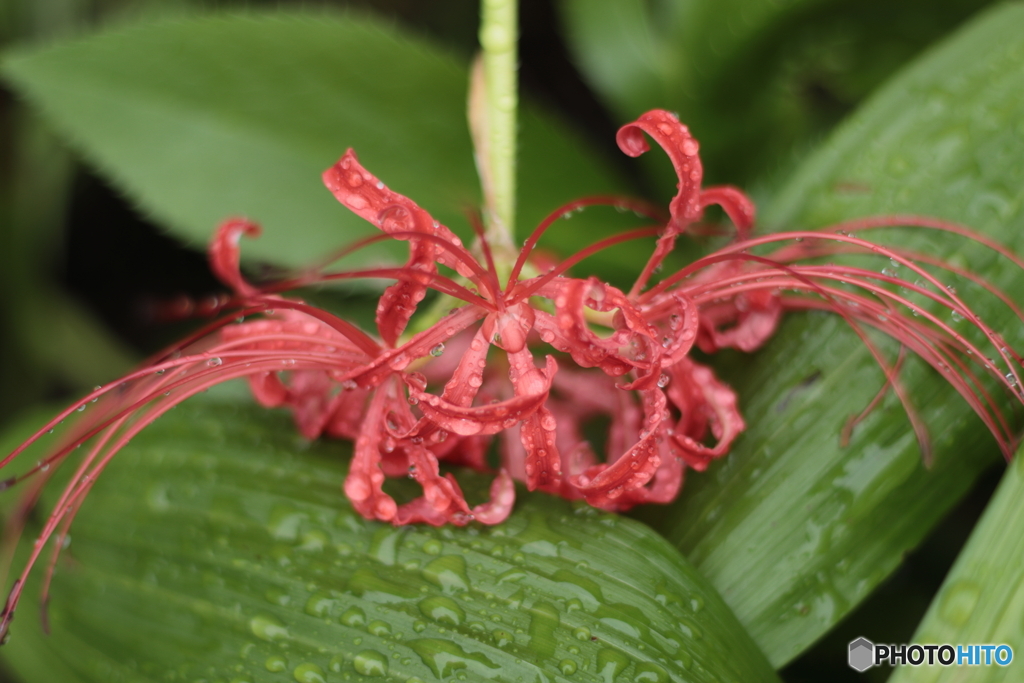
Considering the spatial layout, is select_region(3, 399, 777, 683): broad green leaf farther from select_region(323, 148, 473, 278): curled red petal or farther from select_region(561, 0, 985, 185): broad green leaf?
select_region(561, 0, 985, 185): broad green leaf

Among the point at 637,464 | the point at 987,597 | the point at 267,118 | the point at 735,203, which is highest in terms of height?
the point at 267,118

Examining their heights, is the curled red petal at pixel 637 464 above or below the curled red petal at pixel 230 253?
below

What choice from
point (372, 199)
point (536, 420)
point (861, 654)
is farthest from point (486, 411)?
point (861, 654)

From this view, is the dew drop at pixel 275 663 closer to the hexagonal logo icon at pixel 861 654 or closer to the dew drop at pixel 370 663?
the dew drop at pixel 370 663

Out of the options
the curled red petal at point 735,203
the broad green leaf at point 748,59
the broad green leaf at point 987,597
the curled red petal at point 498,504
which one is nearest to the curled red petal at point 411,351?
the curled red petal at point 498,504

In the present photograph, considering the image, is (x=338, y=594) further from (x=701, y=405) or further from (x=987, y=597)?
(x=987, y=597)

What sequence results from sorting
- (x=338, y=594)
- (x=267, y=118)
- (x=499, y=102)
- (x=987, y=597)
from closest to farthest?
(x=987, y=597) → (x=338, y=594) → (x=499, y=102) → (x=267, y=118)
